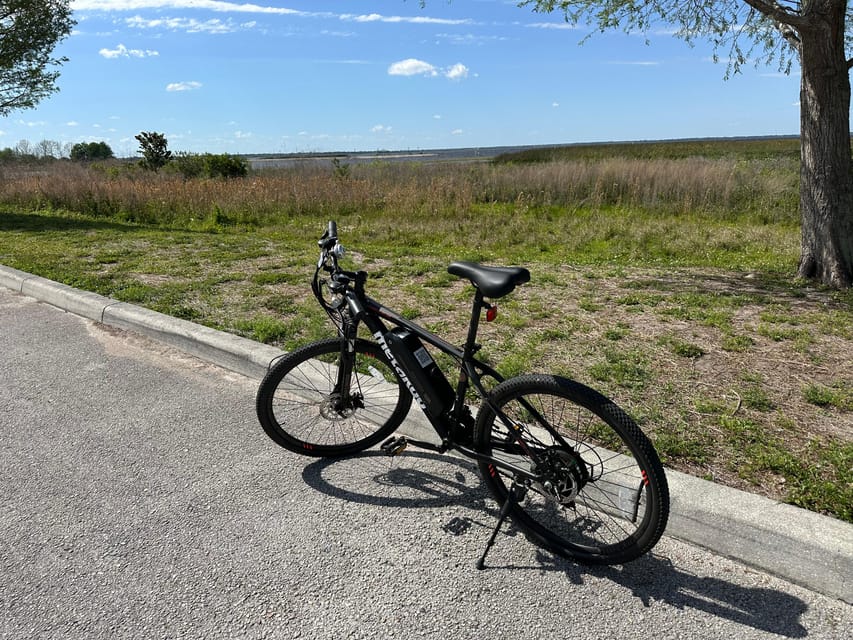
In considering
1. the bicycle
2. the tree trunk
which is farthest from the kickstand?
the tree trunk

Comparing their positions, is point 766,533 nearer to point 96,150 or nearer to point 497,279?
point 497,279

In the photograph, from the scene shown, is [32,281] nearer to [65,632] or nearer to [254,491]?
[254,491]

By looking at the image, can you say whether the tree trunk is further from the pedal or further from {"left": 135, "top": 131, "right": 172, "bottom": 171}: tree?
{"left": 135, "top": 131, "right": 172, "bottom": 171}: tree

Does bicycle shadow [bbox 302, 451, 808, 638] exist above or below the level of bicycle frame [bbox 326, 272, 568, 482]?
below

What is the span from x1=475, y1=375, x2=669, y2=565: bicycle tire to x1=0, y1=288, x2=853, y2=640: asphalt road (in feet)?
0.45

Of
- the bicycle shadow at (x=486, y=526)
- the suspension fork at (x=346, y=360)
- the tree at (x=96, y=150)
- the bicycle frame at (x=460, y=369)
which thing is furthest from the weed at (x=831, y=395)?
the tree at (x=96, y=150)

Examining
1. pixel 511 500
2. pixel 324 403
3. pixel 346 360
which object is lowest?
pixel 511 500

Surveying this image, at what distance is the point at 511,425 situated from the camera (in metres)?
2.77

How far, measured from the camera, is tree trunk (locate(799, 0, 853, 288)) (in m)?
6.23

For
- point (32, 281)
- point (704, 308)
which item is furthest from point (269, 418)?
point (32, 281)

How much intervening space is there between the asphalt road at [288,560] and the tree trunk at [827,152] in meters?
5.21

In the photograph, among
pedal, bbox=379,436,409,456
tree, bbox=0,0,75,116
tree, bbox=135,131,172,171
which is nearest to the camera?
pedal, bbox=379,436,409,456

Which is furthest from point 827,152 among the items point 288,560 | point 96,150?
point 96,150

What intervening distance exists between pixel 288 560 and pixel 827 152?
6.60 metres
